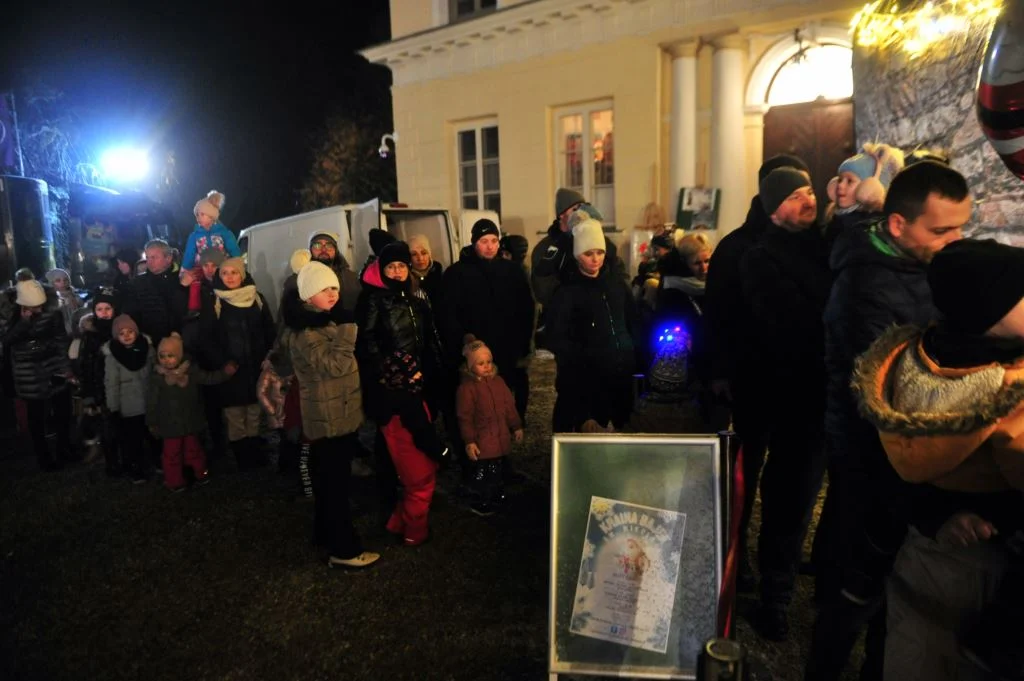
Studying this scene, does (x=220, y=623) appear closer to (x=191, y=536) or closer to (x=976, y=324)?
(x=191, y=536)

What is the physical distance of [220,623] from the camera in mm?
3598

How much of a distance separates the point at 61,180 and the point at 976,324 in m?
17.3

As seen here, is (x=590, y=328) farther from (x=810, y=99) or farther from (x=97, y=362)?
(x=810, y=99)

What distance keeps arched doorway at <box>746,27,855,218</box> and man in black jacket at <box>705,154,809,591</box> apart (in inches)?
261

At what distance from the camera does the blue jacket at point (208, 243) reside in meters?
6.94

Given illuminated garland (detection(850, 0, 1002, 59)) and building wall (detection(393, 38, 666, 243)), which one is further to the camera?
building wall (detection(393, 38, 666, 243))

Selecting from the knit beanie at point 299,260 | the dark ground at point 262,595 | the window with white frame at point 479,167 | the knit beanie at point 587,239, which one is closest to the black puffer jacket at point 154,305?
the knit beanie at point 299,260

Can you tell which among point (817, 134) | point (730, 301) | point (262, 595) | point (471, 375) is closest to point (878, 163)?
point (730, 301)

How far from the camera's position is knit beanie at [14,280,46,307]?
5.99 m

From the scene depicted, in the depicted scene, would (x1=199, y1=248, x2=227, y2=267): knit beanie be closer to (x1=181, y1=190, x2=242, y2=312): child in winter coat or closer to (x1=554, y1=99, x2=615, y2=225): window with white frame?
(x1=181, y1=190, x2=242, y2=312): child in winter coat

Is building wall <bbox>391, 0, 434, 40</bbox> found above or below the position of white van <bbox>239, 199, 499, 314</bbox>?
above

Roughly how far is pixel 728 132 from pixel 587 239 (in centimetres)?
753

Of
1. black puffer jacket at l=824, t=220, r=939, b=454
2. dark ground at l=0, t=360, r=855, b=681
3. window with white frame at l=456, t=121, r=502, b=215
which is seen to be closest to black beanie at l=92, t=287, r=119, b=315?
dark ground at l=0, t=360, r=855, b=681

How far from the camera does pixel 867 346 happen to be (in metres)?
2.56
